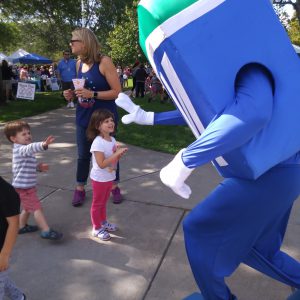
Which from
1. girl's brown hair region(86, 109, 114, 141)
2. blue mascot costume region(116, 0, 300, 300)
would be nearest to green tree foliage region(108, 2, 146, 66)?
girl's brown hair region(86, 109, 114, 141)

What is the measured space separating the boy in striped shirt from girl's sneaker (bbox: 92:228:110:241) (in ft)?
0.93

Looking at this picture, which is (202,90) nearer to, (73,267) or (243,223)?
(243,223)

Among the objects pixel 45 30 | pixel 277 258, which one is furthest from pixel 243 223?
pixel 45 30

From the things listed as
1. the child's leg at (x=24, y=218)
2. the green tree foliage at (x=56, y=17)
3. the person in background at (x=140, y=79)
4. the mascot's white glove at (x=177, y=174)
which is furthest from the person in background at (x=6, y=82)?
the mascot's white glove at (x=177, y=174)

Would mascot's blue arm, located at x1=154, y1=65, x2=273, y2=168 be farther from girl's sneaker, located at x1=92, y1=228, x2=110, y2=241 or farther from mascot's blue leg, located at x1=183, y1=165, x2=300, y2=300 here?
girl's sneaker, located at x1=92, y1=228, x2=110, y2=241

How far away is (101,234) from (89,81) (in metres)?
1.40

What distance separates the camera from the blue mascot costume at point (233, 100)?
1.60 m

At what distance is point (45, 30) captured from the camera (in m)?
45.2

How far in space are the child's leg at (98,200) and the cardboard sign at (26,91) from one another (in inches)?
204

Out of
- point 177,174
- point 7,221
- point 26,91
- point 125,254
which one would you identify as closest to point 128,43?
point 26,91

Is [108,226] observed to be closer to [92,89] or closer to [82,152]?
[82,152]

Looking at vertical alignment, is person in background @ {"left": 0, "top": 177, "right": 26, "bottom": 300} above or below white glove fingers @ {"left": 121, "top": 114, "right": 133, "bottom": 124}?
below

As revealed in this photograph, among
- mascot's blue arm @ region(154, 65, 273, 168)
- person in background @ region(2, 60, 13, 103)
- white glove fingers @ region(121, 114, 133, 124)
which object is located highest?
person in background @ region(2, 60, 13, 103)

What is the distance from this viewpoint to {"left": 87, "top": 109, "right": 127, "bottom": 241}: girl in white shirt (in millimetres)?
3051
